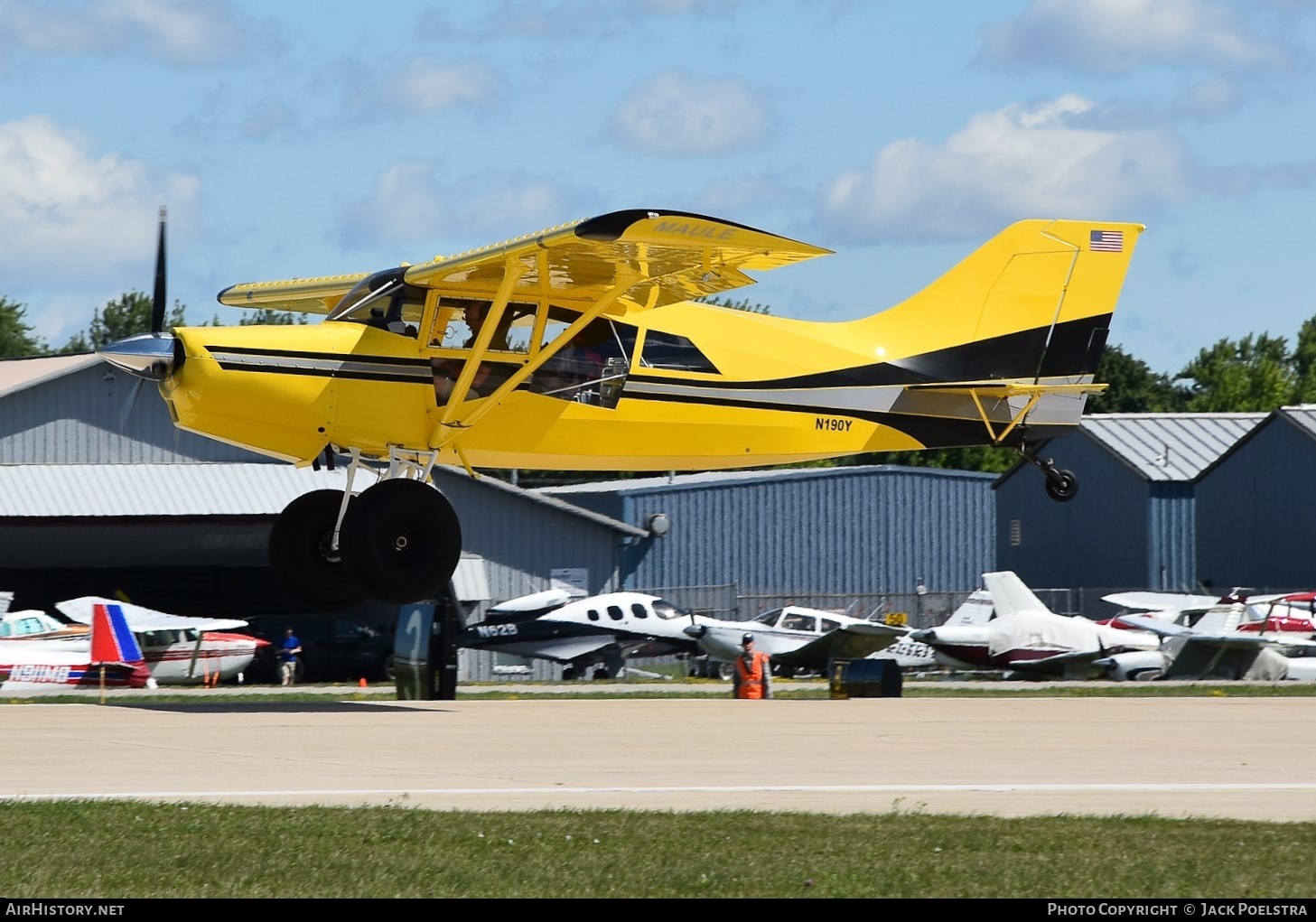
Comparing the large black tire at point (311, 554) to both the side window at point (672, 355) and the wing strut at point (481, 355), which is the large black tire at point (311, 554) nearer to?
the wing strut at point (481, 355)

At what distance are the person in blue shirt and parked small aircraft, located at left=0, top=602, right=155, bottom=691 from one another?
4530 mm

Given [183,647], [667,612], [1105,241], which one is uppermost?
[1105,241]

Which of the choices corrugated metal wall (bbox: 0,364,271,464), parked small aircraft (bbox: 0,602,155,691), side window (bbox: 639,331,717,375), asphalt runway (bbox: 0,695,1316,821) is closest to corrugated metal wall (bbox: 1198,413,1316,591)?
corrugated metal wall (bbox: 0,364,271,464)

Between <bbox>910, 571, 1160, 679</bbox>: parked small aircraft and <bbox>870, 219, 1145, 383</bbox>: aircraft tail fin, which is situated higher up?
<bbox>870, 219, 1145, 383</bbox>: aircraft tail fin

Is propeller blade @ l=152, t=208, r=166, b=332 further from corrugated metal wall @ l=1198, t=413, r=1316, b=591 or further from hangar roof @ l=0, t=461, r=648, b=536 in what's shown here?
corrugated metal wall @ l=1198, t=413, r=1316, b=591

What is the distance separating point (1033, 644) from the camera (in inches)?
1221

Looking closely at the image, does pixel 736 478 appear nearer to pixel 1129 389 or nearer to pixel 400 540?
pixel 400 540

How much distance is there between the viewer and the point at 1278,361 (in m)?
111

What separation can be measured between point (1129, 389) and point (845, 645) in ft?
214

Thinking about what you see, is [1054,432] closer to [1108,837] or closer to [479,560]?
[1108,837]

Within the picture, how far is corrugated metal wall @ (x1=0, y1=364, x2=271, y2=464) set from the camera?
37656mm

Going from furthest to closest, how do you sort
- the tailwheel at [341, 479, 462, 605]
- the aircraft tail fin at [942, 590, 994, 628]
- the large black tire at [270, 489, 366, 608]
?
1. the aircraft tail fin at [942, 590, 994, 628]
2. the large black tire at [270, 489, 366, 608]
3. the tailwheel at [341, 479, 462, 605]

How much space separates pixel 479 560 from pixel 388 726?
2494 centimetres

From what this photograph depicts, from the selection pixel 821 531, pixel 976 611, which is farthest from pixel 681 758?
pixel 821 531
